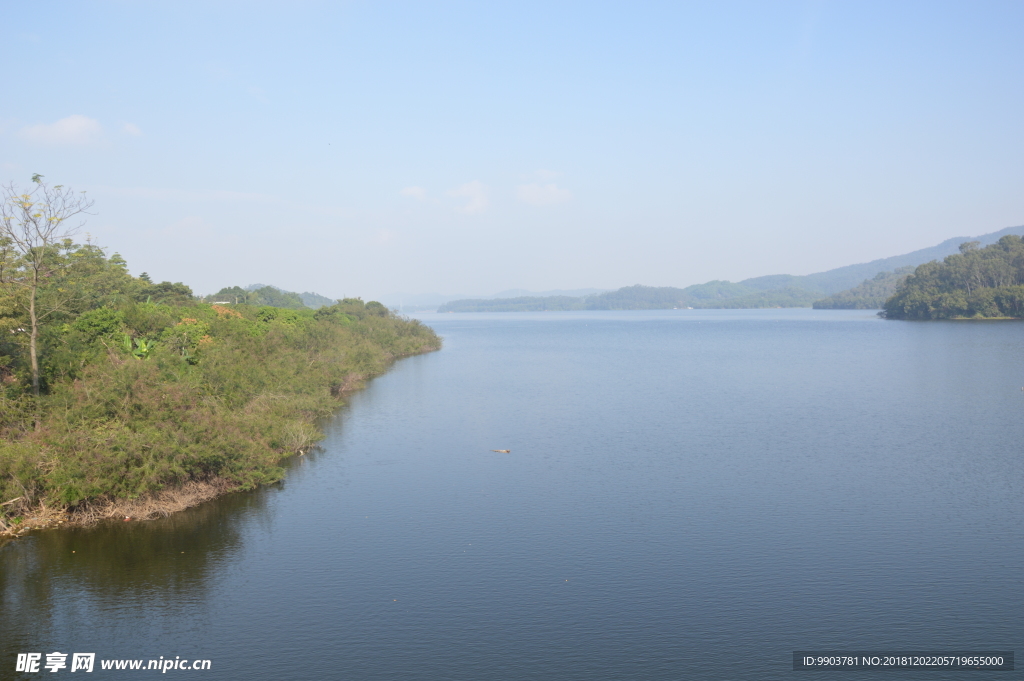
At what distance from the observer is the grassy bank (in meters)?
21.4

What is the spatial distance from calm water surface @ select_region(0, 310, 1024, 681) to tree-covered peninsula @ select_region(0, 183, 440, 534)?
4.15 ft

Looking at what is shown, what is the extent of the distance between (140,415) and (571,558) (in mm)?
15053

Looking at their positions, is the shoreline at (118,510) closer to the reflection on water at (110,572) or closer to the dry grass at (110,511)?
the dry grass at (110,511)

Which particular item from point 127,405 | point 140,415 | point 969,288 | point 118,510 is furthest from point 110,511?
point 969,288

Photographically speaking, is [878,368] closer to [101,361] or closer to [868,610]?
[868,610]

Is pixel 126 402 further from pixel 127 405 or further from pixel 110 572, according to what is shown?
pixel 110 572

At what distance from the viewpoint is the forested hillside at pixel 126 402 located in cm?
2144

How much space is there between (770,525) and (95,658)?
17810 millimetres

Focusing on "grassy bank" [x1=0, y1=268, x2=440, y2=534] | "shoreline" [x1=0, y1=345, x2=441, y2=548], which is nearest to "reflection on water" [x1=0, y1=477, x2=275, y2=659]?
"shoreline" [x1=0, y1=345, x2=441, y2=548]

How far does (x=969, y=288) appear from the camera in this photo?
124 metres

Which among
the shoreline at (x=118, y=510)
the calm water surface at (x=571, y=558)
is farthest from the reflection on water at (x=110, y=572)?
the shoreline at (x=118, y=510)

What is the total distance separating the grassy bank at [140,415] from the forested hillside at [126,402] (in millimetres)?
49

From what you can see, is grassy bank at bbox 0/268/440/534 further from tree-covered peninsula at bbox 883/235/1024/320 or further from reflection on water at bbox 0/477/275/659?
tree-covered peninsula at bbox 883/235/1024/320

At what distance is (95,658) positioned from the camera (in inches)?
573
